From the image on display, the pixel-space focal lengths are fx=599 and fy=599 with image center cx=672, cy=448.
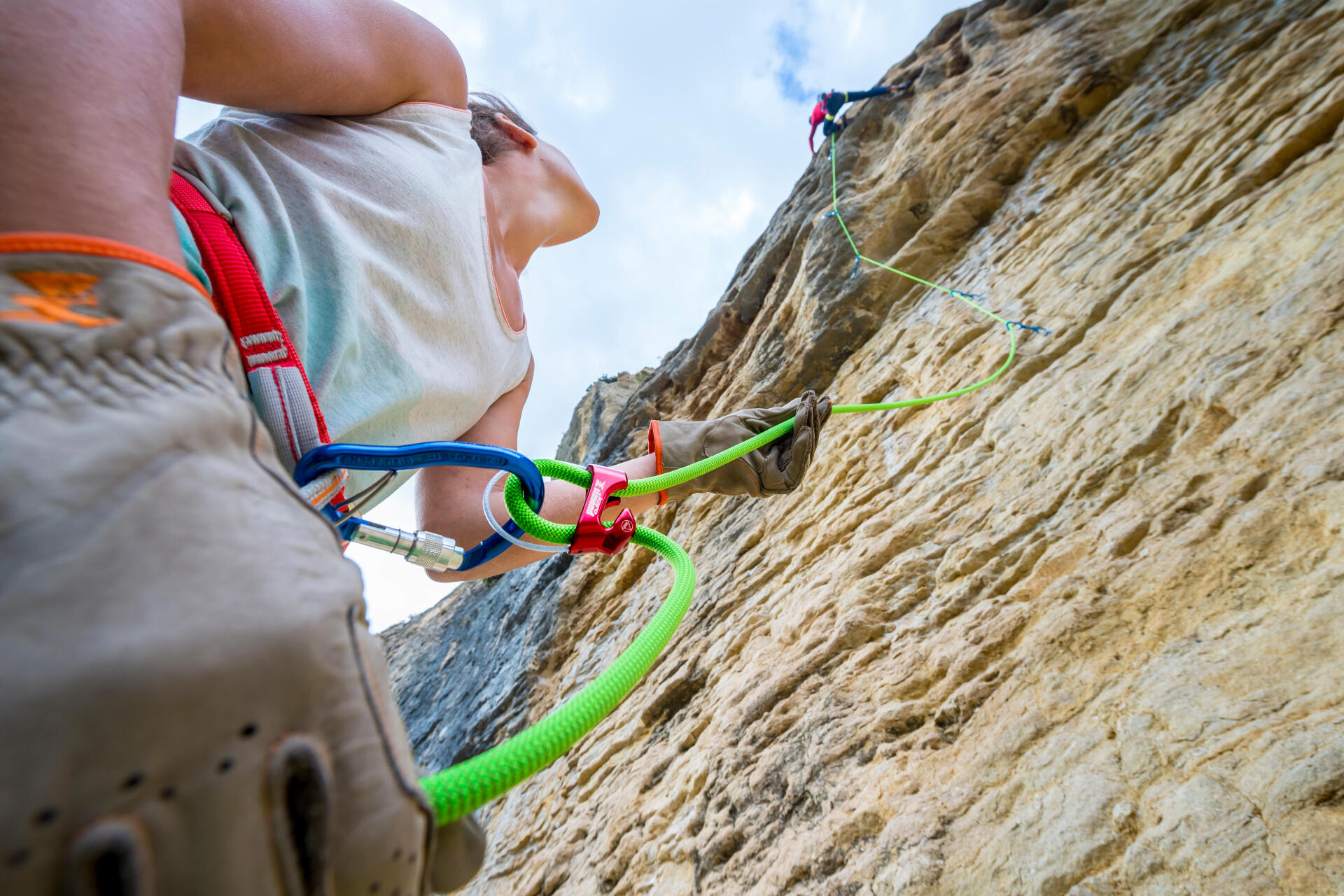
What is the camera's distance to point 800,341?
203 inches

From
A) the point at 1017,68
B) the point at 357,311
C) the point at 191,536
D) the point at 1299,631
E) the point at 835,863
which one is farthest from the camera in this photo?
the point at 1017,68

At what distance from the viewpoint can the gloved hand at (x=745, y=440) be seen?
231cm

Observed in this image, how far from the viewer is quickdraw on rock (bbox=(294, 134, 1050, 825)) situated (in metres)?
0.65

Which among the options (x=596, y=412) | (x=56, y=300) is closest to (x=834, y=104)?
(x=596, y=412)

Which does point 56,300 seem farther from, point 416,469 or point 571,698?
point 571,698

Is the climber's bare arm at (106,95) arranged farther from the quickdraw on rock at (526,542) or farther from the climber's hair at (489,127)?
the climber's hair at (489,127)

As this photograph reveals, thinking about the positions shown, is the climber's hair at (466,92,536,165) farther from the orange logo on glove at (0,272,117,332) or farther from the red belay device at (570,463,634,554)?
the orange logo on glove at (0,272,117,332)

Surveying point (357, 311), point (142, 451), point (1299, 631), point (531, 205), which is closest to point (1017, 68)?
point (531, 205)

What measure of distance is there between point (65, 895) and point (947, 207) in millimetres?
5349

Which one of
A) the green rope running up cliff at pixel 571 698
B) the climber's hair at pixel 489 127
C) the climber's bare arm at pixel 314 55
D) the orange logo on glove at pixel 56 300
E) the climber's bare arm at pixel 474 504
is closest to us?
the orange logo on glove at pixel 56 300

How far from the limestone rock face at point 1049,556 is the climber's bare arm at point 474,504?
1.17 metres

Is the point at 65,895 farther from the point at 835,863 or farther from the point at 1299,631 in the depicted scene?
the point at 1299,631

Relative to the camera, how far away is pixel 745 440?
2.49 m

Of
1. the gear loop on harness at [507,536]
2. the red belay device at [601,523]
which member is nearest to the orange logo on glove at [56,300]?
the gear loop on harness at [507,536]
